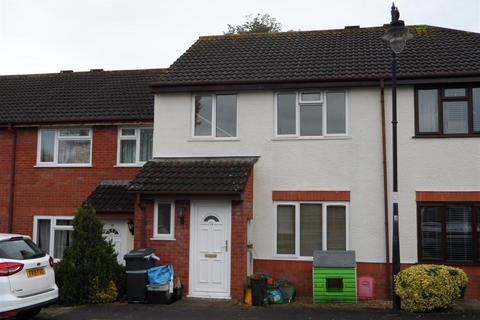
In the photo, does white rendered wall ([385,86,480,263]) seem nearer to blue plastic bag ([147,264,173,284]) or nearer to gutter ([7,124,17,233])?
blue plastic bag ([147,264,173,284])

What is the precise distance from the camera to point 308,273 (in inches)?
464

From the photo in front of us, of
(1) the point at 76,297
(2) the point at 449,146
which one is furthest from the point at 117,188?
(2) the point at 449,146

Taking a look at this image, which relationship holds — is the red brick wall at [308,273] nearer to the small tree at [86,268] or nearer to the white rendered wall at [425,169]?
the white rendered wall at [425,169]

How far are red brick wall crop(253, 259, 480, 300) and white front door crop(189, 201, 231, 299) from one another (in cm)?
118

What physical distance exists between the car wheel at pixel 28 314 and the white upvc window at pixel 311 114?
658 cm

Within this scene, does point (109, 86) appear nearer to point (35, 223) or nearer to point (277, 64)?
point (35, 223)

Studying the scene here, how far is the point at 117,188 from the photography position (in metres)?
14.1

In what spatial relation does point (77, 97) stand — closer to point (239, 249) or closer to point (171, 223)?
point (171, 223)

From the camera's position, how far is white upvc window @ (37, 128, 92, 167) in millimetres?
14914

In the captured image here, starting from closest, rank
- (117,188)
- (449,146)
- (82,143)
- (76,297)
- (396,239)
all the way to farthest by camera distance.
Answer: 1. (396,239)
2. (76,297)
3. (449,146)
4. (117,188)
5. (82,143)

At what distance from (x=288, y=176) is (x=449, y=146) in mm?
3746

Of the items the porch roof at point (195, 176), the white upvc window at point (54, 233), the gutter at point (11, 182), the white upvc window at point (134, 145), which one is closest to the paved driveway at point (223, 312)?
the porch roof at point (195, 176)

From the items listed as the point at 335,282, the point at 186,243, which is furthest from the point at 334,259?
the point at 186,243

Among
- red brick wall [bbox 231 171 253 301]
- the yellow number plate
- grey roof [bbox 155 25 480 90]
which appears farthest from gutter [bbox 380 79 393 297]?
the yellow number plate
